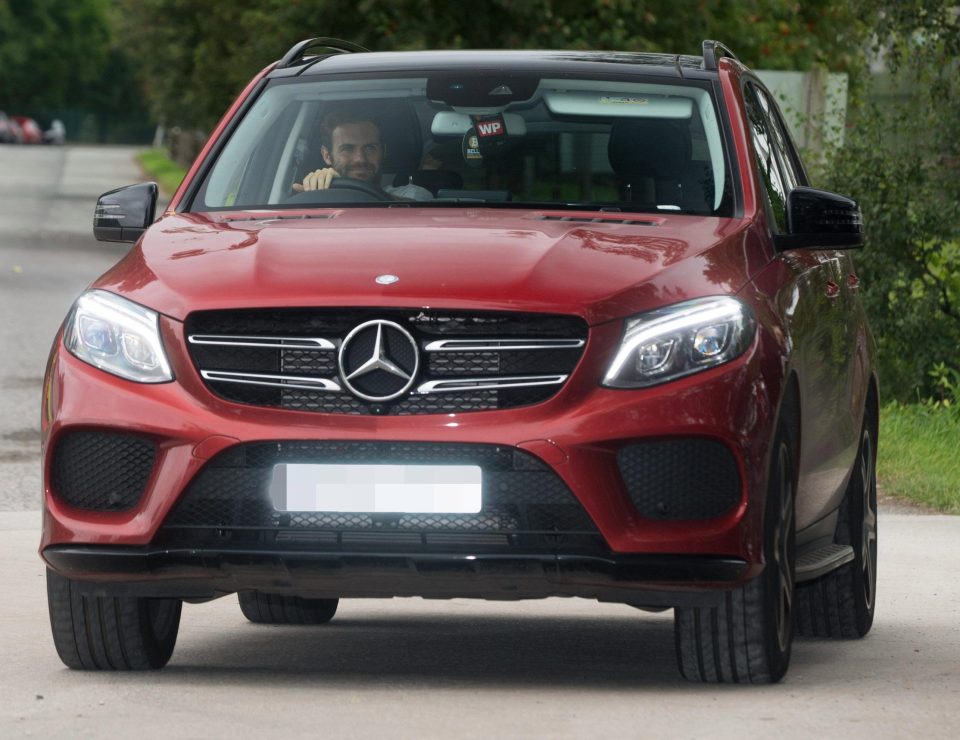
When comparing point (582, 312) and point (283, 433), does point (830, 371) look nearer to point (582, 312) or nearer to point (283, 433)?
point (582, 312)

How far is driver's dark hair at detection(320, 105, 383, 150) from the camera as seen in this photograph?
279 inches

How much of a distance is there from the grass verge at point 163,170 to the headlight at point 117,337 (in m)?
37.1

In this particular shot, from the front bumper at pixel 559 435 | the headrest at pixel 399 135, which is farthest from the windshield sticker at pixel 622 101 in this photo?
the front bumper at pixel 559 435

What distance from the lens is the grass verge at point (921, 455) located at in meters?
11.4

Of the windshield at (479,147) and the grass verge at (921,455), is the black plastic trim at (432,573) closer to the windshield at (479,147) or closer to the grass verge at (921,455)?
the windshield at (479,147)

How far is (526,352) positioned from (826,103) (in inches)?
516

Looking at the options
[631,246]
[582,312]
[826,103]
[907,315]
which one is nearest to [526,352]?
[582,312]

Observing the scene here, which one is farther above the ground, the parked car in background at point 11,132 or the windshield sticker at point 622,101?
the windshield sticker at point 622,101

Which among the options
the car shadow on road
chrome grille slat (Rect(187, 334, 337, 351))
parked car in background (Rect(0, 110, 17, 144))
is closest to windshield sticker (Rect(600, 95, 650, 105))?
the car shadow on road

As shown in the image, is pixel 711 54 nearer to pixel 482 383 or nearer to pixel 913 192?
pixel 482 383

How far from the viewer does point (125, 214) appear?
6.79m

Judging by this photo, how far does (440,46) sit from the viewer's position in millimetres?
24328

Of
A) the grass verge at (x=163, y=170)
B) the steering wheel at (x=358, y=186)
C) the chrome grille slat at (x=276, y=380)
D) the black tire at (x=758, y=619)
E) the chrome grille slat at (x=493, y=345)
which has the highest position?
the steering wheel at (x=358, y=186)

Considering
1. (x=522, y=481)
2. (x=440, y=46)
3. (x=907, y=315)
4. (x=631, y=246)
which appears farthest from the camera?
(x=440, y=46)
